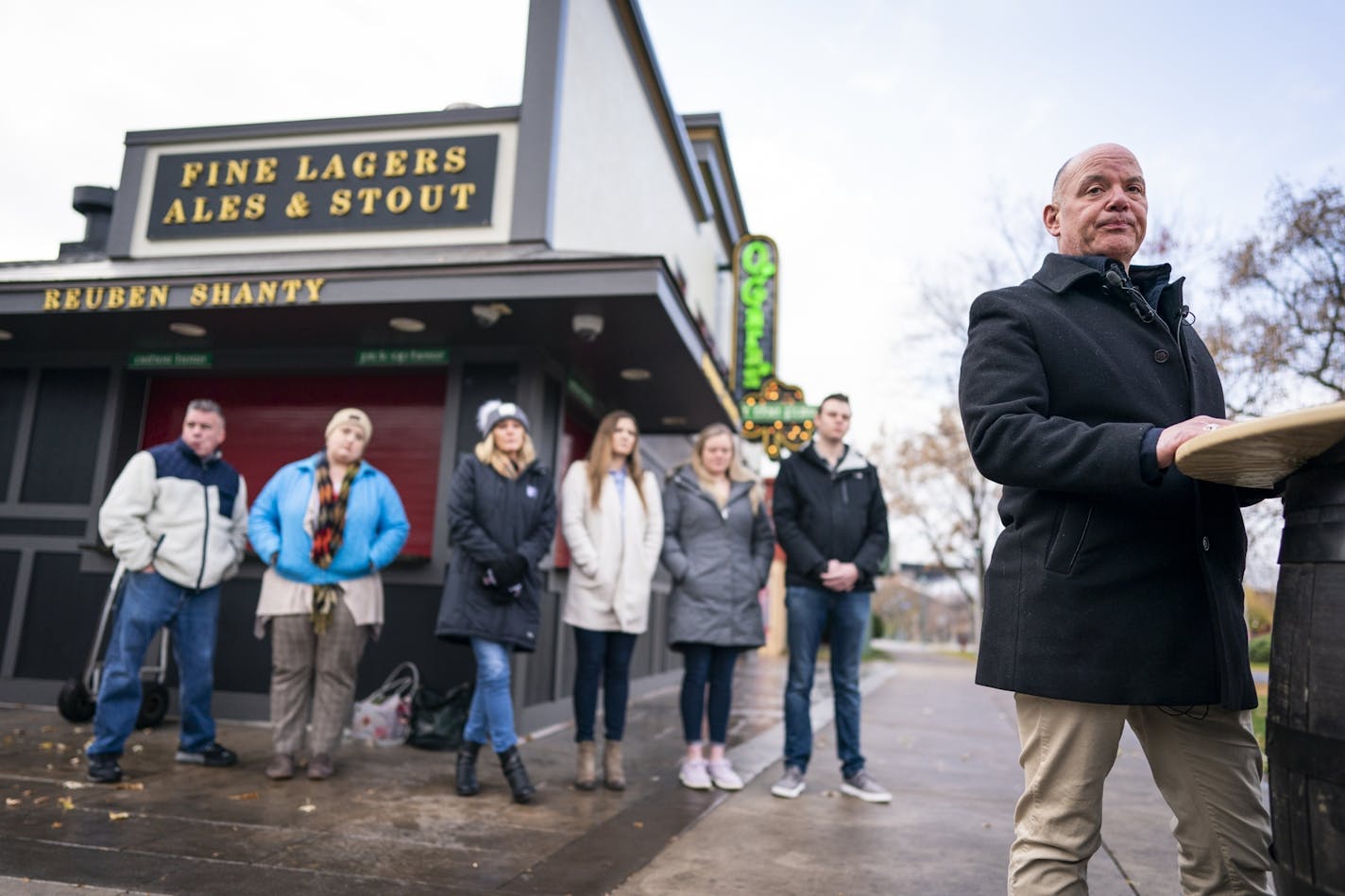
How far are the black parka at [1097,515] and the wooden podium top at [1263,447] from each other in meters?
0.10

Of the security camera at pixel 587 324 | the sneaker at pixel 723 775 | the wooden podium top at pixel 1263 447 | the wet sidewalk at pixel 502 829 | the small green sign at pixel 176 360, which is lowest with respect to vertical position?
the wet sidewalk at pixel 502 829

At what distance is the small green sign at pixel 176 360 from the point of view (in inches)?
270

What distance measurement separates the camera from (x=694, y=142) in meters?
13.6

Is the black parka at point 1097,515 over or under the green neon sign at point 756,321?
under

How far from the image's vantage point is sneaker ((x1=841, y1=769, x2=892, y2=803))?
4297 millimetres

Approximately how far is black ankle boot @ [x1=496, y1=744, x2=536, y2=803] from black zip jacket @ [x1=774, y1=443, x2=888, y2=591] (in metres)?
1.59

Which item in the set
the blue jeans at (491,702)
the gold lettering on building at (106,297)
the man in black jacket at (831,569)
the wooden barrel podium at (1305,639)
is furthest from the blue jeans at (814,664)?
the gold lettering on building at (106,297)

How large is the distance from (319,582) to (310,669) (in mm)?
471

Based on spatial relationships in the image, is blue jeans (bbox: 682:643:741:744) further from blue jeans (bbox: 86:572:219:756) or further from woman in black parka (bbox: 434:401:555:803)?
blue jeans (bbox: 86:572:219:756)

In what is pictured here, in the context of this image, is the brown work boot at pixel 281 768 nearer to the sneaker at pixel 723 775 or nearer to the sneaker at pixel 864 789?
the sneaker at pixel 723 775

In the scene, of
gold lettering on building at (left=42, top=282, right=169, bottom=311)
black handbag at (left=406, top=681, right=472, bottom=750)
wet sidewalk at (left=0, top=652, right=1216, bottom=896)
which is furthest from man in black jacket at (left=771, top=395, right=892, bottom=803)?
gold lettering on building at (left=42, top=282, right=169, bottom=311)

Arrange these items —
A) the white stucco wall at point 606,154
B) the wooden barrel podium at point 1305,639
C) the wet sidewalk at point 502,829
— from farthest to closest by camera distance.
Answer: the white stucco wall at point 606,154
the wet sidewalk at point 502,829
the wooden barrel podium at point 1305,639

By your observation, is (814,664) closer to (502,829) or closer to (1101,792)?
(502,829)

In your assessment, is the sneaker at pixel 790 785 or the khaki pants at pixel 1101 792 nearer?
the khaki pants at pixel 1101 792
